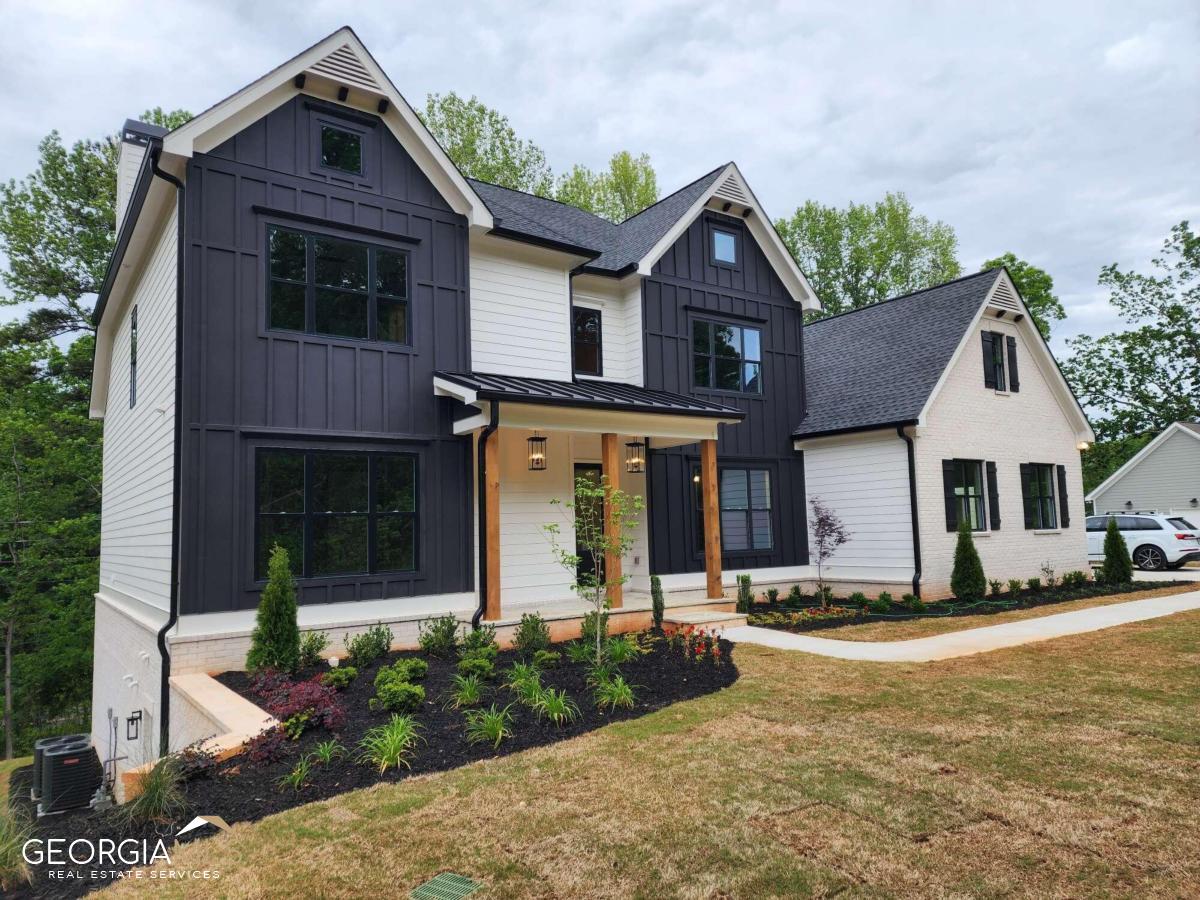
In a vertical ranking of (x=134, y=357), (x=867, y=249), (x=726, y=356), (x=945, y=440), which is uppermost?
(x=867, y=249)

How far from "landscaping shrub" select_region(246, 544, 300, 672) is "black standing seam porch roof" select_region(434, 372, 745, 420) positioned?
3297 millimetres

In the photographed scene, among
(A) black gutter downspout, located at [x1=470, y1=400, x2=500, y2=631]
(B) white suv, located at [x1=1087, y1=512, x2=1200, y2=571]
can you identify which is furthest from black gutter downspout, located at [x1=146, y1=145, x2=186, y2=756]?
(B) white suv, located at [x1=1087, y1=512, x2=1200, y2=571]

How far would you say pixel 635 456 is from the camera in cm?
1366

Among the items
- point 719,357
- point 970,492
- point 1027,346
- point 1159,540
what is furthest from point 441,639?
point 1159,540

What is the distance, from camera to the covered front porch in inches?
401

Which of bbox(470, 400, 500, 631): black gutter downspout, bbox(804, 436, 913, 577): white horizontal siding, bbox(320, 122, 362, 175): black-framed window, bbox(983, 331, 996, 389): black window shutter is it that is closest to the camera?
bbox(470, 400, 500, 631): black gutter downspout

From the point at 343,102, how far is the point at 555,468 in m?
6.33

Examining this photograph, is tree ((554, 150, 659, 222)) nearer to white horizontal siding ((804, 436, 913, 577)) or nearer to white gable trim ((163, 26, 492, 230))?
white horizontal siding ((804, 436, 913, 577))

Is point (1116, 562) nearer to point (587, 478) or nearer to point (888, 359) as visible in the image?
point (888, 359)

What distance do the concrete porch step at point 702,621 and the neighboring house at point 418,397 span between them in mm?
779

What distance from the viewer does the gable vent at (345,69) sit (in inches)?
392

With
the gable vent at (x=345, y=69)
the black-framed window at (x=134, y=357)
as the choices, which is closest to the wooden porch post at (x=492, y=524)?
the gable vent at (x=345, y=69)

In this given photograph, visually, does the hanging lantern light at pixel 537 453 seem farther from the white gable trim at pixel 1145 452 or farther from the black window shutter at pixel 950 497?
the white gable trim at pixel 1145 452

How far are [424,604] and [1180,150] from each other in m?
34.3
